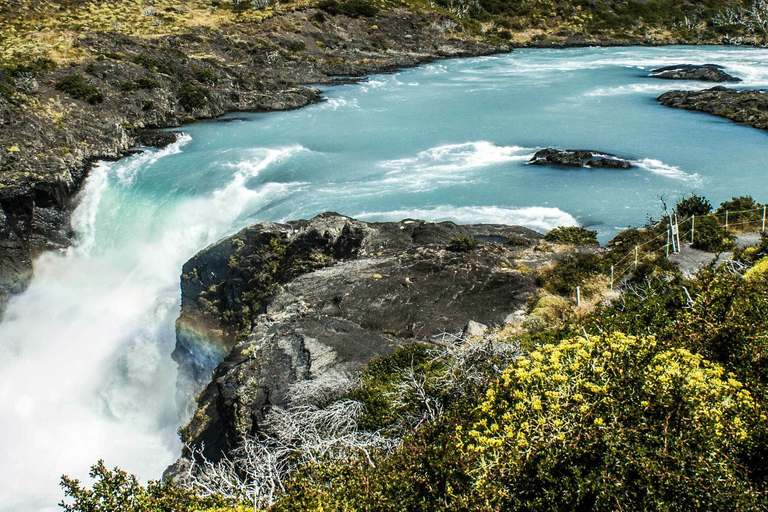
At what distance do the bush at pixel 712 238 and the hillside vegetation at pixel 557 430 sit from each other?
486 cm

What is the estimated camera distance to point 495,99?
50344 millimetres

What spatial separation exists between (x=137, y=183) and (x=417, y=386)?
26.7 meters

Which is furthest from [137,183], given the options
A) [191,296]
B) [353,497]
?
[353,497]

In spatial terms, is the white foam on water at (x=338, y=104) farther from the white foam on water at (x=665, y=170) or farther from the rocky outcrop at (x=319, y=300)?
the rocky outcrop at (x=319, y=300)

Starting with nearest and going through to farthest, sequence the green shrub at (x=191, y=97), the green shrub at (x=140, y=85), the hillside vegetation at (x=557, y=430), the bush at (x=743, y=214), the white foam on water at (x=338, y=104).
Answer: the hillside vegetation at (x=557, y=430)
the bush at (x=743, y=214)
the green shrub at (x=140, y=85)
the green shrub at (x=191, y=97)
the white foam on water at (x=338, y=104)

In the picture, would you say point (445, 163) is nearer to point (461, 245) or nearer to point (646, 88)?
point (461, 245)

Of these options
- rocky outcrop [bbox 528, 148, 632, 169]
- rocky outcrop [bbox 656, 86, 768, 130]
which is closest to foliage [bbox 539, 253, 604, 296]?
rocky outcrop [bbox 528, 148, 632, 169]

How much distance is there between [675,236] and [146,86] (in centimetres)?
4161

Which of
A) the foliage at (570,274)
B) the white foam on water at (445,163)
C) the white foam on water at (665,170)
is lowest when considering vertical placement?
the white foam on water at (665,170)

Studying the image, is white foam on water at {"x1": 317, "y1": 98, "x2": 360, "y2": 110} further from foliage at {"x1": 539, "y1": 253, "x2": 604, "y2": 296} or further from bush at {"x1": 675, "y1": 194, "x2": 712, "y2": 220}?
foliage at {"x1": 539, "y1": 253, "x2": 604, "y2": 296}

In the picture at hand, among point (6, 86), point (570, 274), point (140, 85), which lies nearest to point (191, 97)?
point (140, 85)

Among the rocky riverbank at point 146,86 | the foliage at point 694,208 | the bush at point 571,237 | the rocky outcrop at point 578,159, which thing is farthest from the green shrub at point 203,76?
the foliage at point 694,208

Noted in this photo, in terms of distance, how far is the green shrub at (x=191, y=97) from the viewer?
45.5 m

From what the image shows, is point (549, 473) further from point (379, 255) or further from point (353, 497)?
point (379, 255)
